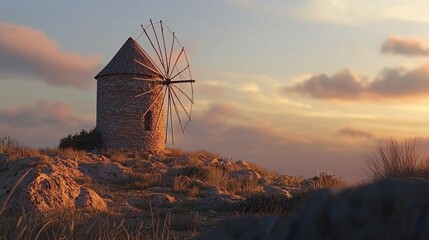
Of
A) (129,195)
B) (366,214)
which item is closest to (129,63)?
(129,195)

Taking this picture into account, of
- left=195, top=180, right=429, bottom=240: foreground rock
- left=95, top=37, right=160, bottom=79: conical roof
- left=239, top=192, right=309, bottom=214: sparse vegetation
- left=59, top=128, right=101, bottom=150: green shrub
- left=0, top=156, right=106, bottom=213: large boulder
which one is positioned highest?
left=95, top=37, right=160, bottom=79: conical roof

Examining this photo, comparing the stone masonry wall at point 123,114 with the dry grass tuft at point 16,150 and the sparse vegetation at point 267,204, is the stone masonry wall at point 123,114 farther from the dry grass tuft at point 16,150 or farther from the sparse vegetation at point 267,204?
the sparse vegetation at point 267,204

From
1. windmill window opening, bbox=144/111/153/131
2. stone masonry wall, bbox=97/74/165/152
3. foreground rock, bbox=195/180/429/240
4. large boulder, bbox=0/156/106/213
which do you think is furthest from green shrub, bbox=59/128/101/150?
foreground rock, bbox=195/180/429/240

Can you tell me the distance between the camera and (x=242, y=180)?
20.2 m

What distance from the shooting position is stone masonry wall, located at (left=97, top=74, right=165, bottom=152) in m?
32.2

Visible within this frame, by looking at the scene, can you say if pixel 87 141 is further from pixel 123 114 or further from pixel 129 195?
pixel 129 195

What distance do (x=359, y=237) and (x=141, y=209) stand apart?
1259cm

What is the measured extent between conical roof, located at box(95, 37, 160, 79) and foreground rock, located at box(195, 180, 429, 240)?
3221 centimetres

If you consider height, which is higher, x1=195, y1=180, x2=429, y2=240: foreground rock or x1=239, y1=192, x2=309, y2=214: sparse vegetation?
x1=195, y1=180, x2=429, y2=240: foreground rock

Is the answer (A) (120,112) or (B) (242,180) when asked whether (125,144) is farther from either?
(B) (242,180)

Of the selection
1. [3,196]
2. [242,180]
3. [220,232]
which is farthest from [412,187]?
[242,180]

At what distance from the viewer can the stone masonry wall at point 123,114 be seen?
32.2m

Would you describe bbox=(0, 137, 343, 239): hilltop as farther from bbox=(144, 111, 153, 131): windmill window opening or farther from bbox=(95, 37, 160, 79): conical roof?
bbox=(95, 37, 160, 79): conical roof

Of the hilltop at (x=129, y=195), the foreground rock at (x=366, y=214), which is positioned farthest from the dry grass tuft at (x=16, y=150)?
the foreground rock at (x=366, y=214)
